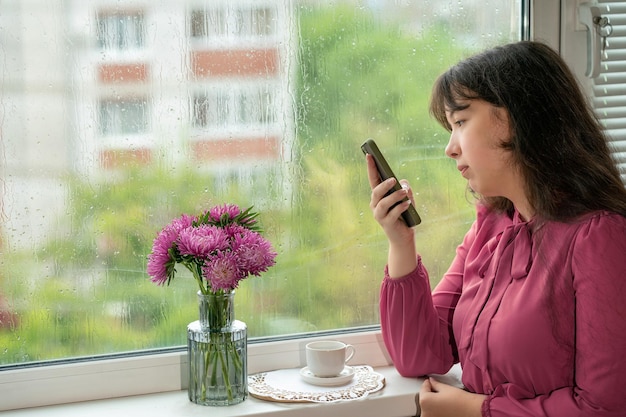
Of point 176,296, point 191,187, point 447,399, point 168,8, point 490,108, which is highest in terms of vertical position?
point 168,8

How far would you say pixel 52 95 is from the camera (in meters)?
1.61

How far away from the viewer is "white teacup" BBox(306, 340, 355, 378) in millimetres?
1681

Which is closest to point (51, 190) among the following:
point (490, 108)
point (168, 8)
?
point (168, 8)

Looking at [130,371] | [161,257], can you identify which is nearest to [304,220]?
[161,257]

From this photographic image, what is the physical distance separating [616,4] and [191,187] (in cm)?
99

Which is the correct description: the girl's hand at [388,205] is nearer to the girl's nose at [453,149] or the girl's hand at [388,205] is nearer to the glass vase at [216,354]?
the girl's nose at [453,149]

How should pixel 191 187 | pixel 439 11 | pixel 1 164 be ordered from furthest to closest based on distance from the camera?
pixel 439 11
pixel 191 187
pixel 1 164

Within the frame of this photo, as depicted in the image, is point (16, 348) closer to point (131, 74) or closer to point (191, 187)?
point (191, 187)

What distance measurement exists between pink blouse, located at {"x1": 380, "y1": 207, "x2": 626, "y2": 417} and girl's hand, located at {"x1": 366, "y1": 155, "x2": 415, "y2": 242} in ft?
0.29

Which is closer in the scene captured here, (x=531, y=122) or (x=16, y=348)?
(x=531, y=122)

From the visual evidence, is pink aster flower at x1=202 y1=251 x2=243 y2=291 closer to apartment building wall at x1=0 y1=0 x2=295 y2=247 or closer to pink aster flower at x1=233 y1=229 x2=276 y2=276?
pink aster flower at x1=233 y1=229 x2=276 y2=276

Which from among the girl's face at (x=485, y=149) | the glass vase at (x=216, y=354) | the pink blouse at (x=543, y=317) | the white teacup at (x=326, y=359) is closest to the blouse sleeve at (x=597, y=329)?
the pink blouse at (x=543, y=317)

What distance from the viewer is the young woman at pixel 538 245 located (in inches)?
55.4

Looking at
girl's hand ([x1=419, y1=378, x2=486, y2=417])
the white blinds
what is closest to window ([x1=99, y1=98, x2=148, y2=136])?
girl's hand ([x1=419, y1=378, x2=486, y2=417])
